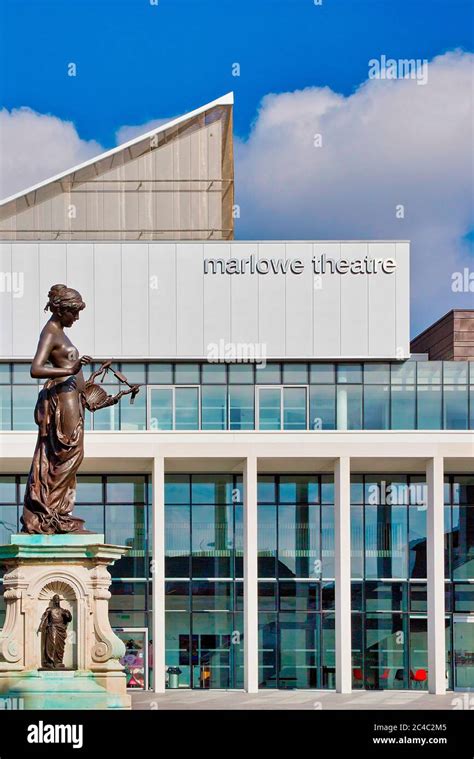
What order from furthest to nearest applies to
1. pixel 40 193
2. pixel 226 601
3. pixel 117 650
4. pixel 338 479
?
pixel 40 193, pixel 226 601, pixel 338 479, pixel 117 650

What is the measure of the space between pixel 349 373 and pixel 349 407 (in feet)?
3.83

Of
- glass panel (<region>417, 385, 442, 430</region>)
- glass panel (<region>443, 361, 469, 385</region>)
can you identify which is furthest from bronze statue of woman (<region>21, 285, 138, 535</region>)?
glass panel (<region>443, 361, 469, 385</region>)

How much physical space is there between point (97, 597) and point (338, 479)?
64.4ft

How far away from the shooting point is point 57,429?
85.8 ft

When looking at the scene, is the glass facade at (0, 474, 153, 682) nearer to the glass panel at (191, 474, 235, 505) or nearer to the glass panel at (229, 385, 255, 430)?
the glass panel at (191, 474, 235, 505)

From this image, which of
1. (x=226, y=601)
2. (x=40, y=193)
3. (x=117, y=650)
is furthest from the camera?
(x=40, y=193)

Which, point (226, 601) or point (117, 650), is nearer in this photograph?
point (117, 650)

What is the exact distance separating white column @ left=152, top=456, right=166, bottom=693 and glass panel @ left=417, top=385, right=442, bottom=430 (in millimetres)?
9019

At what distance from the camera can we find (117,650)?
25.6m

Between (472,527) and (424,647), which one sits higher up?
(472,527)

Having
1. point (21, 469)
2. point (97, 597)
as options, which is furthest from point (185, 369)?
point (97, 597)

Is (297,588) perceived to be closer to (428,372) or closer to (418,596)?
(418,596)

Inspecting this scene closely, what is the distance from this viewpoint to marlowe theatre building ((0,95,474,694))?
47.3 m

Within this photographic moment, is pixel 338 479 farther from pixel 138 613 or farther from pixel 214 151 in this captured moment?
pixel 214 151
